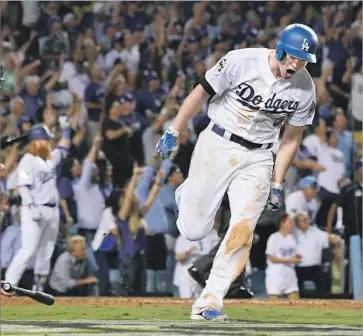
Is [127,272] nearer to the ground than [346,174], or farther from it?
nearer to the ground

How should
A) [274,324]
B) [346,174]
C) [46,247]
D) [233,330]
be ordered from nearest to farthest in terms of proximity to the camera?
1. [233,330]
2. [274,324]
3. [46,247]
4. [346,174]

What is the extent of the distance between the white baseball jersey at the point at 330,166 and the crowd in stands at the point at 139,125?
0.01 metres

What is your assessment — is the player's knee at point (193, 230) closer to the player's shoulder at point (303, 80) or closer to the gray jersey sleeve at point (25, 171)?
the player's shoulder at point (303, 80)

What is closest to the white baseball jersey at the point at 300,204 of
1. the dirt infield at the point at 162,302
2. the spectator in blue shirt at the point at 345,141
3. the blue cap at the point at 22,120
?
the spectator in blue shirt at the point at 345,141

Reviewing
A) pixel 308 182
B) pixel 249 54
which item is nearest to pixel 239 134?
pixel 249 54

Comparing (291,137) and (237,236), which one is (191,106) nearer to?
(291,137)

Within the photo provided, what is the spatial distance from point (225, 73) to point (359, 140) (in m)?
8.26

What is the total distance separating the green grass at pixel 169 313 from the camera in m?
8.26

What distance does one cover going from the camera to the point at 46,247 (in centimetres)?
1266

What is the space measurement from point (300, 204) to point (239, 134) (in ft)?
20.2

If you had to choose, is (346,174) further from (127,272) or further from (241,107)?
(241,107)

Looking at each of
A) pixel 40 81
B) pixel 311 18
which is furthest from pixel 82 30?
pixel 311 18

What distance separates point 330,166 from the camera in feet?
47.9

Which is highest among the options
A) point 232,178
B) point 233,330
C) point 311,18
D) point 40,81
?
point 311,18
